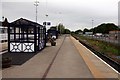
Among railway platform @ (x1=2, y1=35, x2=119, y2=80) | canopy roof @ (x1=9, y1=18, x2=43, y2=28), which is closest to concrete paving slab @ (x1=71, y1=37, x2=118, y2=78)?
railway platform @ (x1=2, y1=35, x2=119, y2=80)

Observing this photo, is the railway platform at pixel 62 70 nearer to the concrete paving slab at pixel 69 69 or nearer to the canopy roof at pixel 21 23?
the concrete paving slab at pixel 69 69

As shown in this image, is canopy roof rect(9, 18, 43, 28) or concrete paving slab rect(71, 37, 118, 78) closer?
concrete paving slab rect(71, 37, 118, 78)

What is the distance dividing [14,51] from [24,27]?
2287 mm

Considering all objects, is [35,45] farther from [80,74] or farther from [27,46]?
[80,74]

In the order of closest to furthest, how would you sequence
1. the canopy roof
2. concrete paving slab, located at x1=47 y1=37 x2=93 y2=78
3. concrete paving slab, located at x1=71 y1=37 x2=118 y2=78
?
concrete paving slab, located at x1=47 y1=37 x2=93 y2=78 < concrete paving slab, located at x1=71 y1=37 x2=118 y2=78 < the canopy roof

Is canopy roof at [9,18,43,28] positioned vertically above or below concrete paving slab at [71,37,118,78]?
above

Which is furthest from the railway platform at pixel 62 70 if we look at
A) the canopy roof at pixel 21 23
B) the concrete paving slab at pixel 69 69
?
the canopy roof at pixel 21 23

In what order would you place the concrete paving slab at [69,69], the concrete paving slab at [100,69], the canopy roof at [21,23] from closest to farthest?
the concrete paving slab at [69,69] < the concrete paving slab at [100,69] < the canopy roof at [21,23]

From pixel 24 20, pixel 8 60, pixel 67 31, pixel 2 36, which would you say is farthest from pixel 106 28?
pixel 8 60

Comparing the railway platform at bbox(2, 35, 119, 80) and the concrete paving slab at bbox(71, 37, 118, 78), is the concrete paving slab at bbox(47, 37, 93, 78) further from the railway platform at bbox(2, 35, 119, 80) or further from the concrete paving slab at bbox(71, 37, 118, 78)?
the concrete paving slab at bbox(71, 37, 118, 78)

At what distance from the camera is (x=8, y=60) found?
1390 centimetres

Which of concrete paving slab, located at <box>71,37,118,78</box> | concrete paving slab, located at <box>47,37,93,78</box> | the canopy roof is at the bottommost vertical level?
concrete paving slab, located at <box>71,37,118,78</box>

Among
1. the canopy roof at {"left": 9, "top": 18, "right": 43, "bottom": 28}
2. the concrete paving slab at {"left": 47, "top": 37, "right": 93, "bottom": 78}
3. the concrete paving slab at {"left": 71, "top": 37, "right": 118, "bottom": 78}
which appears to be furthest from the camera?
the canopy roof at {"left": 9, "top": 18, "right": 43, "bottom": 28}

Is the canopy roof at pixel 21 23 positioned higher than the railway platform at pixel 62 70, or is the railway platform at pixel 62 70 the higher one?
the canopy roof at pixel 21 23
